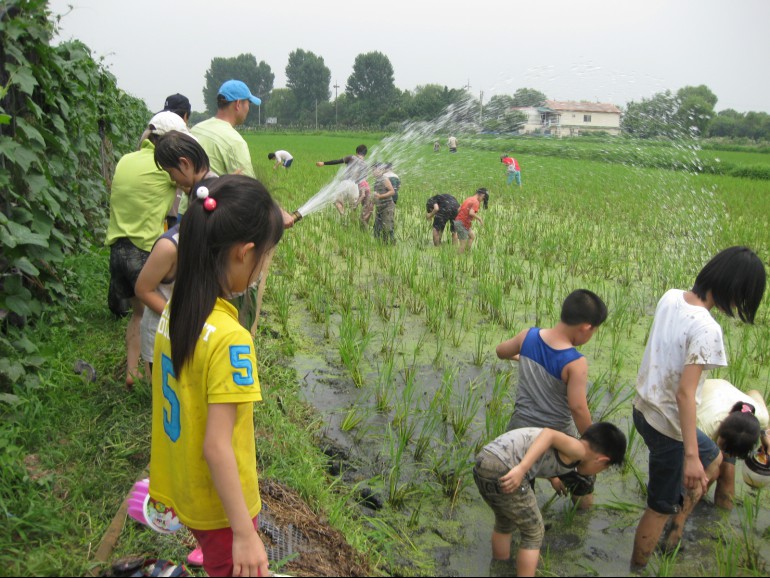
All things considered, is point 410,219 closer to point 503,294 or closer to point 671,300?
point 503,294

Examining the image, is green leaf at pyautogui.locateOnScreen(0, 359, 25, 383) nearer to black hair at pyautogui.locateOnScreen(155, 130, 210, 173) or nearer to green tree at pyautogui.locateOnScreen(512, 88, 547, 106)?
black hair at pyautogui.locateOnScreen(155, 130, 210, 173)

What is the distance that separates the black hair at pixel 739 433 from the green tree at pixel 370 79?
211 ft

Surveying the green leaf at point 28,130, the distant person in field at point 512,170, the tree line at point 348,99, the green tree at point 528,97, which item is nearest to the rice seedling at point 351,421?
the green leaf at point 28,130

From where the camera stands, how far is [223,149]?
3139 millimetres

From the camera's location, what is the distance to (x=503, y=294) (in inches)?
210

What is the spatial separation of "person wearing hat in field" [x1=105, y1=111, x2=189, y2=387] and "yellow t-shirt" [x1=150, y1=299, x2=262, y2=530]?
1722mm

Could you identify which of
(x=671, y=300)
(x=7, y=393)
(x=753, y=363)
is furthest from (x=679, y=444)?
(x=7, y=393)

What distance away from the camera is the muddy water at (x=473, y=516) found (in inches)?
90.2

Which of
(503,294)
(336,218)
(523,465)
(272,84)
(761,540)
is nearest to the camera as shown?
(523,465)

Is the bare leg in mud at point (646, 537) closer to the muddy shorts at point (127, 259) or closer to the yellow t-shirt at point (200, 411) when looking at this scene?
the yellow t-shirt at point (200, 411)

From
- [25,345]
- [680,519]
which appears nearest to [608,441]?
[680,519]

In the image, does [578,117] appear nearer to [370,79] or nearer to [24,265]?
[24,265]

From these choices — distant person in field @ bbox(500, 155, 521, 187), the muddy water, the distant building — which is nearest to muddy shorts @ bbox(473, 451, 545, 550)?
the muddy water

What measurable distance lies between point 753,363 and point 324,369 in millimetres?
2750
